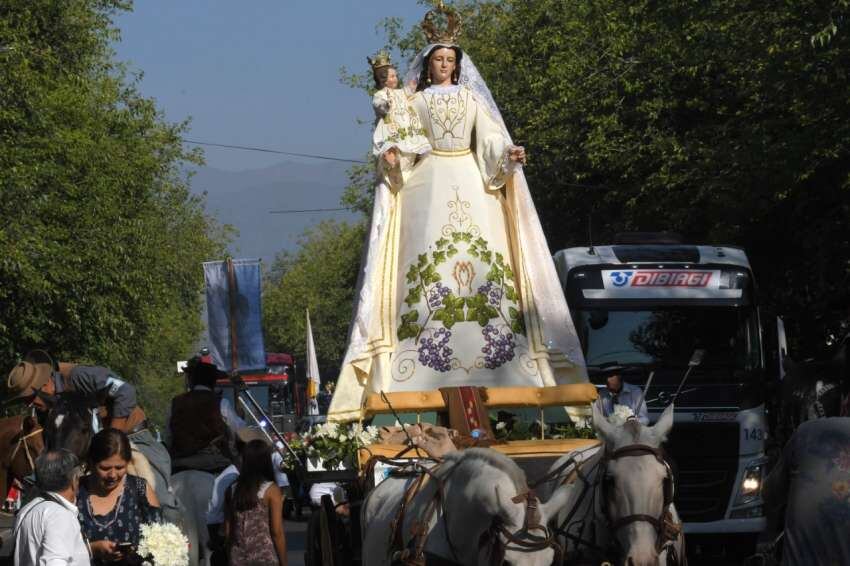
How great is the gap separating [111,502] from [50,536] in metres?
1.05

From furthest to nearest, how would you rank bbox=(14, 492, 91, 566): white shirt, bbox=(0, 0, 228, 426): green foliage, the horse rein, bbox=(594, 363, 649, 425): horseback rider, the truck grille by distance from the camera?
1. bbox=(0, 0, 228, 426): green foliage
2. the truck grille
3. bbox=(594, 363, 649, 425): horseback rider
4. the horse rein
5. bbox=(14, 492, 91, 566): white shirt

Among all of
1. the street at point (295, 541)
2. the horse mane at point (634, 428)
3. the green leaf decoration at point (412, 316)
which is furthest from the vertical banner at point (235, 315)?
the horse mane at point (634, 428)

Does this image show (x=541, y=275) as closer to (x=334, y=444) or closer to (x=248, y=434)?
(x=248, y=434)

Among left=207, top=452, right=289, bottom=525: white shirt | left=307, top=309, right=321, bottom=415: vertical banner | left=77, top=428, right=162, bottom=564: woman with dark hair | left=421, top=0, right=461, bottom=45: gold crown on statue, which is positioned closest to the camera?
left=77, top=428, right=162, bottom=564: woman with dark hair

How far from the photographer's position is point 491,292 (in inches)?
498

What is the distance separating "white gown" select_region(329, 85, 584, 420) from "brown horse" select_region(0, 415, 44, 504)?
82.4 inches

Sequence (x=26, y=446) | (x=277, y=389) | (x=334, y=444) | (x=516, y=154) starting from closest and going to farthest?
(x=334, y=444) → (x=26, y=446) → (x=516, y=154) → (x=277, y=389)

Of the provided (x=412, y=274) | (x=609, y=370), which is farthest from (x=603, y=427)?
(x=609, y=370)

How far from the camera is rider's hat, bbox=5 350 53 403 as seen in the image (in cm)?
1083

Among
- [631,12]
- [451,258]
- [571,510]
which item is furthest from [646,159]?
[571,510]

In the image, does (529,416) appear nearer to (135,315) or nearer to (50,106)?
(50,106)

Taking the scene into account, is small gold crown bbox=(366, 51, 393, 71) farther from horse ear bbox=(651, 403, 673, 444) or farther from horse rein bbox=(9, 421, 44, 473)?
horse ear bbox=(651, 403, 673, 444)

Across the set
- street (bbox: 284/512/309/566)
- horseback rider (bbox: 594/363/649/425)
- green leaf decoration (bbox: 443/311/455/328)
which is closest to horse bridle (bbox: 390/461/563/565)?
green leaf decoration (bbox: 443/311/455/328)

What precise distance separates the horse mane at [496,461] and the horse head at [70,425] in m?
2.53
